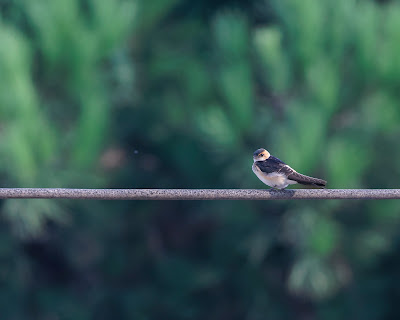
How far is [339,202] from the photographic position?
4.70 metres

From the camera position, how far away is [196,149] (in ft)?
17.6

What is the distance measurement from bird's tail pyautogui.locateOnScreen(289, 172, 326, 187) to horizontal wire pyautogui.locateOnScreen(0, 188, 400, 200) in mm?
270

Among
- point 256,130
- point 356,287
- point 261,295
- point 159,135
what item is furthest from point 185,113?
point 356,287

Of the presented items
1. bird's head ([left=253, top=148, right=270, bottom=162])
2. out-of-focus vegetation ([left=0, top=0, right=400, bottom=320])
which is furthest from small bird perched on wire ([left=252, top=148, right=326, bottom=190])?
out-of-focus vegetation ([left=0, top=0, right=400, bottom=320])

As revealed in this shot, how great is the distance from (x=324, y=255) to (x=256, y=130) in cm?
98

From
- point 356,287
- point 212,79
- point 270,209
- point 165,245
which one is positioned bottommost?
point 356,287

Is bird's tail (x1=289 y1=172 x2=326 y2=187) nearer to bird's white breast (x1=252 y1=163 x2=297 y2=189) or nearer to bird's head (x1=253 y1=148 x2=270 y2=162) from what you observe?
bird's white breast (x1=252 y1=163 x2=297 y2=189)

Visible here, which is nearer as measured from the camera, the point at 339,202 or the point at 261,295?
the point at 339,202

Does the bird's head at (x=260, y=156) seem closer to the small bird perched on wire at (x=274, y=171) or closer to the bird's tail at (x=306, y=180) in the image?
the small bird perched on wire at (x=274, y=171)

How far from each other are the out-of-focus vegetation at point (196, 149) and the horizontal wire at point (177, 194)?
2507 mm

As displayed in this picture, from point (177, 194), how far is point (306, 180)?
2.18 feet

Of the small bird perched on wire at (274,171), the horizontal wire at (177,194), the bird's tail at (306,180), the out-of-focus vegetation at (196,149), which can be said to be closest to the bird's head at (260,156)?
the small bird perched on wire at (274,171)

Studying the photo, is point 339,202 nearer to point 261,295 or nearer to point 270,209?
point 270,209

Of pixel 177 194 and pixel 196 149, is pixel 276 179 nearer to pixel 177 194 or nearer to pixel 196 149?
pixel 177 194
